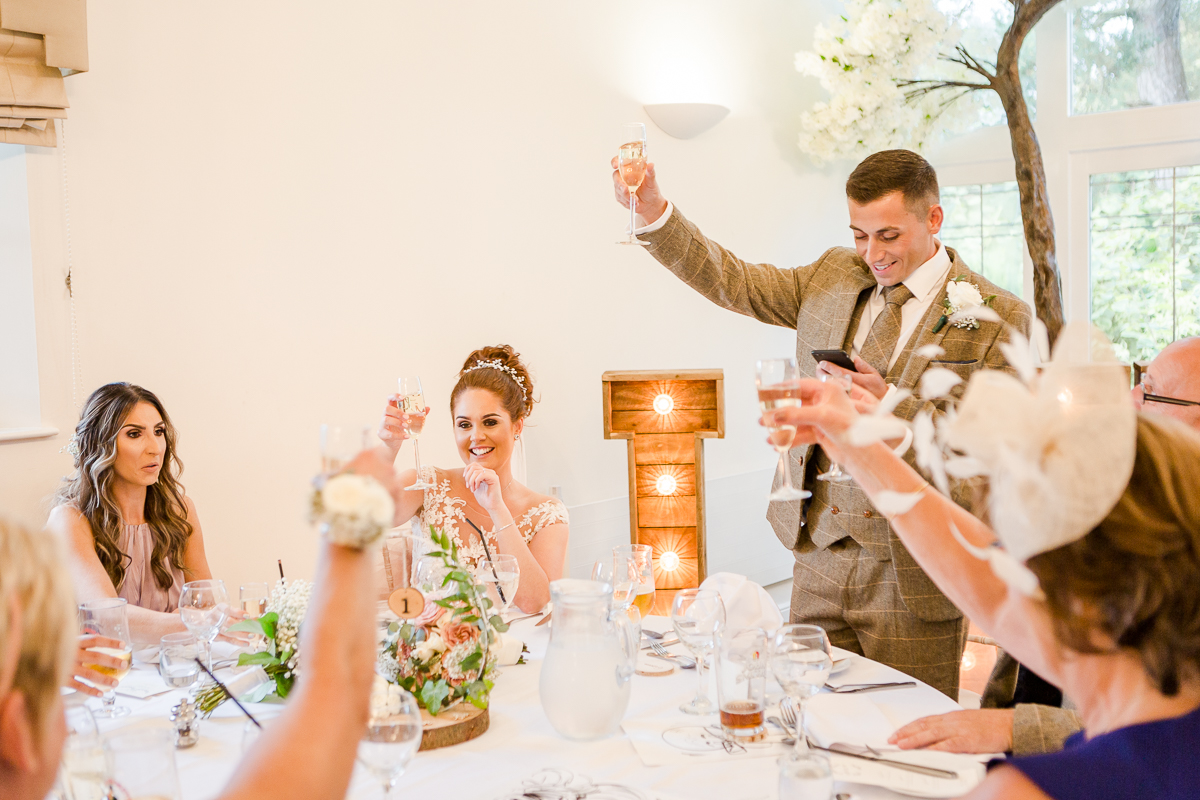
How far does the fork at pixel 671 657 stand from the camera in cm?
203

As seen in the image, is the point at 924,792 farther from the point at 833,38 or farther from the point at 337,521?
the point at 833,38

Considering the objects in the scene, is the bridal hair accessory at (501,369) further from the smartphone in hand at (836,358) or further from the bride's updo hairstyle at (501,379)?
the smartphone in hand at (836,358)

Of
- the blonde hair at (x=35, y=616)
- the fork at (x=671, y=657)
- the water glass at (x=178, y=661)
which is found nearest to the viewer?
the blonde hair at (x=35, y=616)

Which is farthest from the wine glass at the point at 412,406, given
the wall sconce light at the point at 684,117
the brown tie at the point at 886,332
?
the wall sconce light at the point at 684,117

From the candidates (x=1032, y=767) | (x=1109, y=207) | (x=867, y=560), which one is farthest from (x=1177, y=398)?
(x=1109, y=207)

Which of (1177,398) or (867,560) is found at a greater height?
(1177,398)

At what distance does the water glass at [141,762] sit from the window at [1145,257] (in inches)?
215

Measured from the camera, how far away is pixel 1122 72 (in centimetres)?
529

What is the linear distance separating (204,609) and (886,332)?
6.45 feet

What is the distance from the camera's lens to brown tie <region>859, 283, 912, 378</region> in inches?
109

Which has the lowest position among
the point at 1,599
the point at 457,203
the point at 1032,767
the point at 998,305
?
the point at 1032,767

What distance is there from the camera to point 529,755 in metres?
1.61

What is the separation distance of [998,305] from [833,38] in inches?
112

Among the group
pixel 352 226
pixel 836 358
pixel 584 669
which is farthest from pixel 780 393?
pixel 352 226
